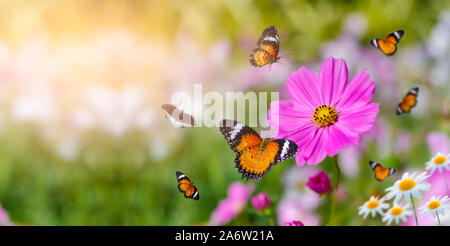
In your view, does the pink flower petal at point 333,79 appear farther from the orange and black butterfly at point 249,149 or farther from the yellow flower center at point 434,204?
the yellow flower center at point 434,204

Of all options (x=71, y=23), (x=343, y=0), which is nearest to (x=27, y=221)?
(x=71, y=23)

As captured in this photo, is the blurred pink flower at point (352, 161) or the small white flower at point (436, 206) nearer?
the small white flower at point (436, 206)

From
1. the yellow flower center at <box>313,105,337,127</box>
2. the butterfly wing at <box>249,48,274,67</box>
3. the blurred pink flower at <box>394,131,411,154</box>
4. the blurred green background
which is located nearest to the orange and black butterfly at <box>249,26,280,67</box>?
the butterfly wing at <box>249,48,274,67</box>

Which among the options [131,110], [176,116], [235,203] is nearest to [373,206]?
[176,116]

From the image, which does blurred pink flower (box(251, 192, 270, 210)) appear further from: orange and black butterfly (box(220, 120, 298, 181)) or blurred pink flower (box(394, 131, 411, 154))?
blurred pink flower (box(394, 131, 411, 154))

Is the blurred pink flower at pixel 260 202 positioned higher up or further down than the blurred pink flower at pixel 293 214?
further down

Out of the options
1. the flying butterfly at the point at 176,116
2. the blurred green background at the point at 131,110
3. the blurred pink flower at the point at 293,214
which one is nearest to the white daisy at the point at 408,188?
the flying butterfly at the point at 176,116

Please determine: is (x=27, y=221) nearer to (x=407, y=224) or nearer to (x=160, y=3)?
(x=160, y=3)
